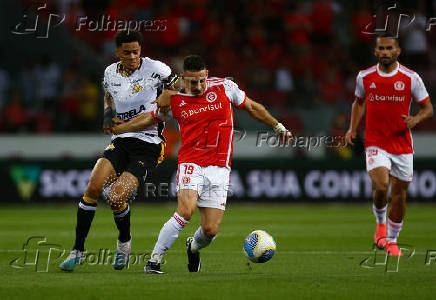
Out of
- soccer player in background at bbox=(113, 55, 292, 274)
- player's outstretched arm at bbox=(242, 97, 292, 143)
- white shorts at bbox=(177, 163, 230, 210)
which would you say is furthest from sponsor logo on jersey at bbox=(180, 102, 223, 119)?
white shorts at bbox=(177, 163, 230, 210)

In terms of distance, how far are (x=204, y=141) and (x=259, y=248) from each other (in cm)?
122

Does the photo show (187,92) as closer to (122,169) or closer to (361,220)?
(122,169)

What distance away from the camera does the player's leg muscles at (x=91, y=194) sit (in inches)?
353

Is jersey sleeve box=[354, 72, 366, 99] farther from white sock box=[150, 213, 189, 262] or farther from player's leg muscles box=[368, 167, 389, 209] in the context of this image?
white sock box=[150, 213, 189, 262]

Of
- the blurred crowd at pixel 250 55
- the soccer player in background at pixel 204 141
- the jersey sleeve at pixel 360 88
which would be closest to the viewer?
the soccer player in background at pixel 204 141

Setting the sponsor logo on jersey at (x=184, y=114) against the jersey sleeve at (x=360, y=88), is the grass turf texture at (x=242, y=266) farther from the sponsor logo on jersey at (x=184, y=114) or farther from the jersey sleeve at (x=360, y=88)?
the jersey sleeve at (x=360, y=88)

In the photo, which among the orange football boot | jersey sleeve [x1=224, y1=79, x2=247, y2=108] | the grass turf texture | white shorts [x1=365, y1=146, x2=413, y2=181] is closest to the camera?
the grass turf texture

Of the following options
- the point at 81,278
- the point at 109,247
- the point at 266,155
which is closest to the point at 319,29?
the point at 266,155

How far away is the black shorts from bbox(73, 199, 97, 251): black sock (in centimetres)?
47

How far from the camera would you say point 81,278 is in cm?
823

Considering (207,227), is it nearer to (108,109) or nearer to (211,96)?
(211,96)

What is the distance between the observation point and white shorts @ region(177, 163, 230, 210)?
872 cm

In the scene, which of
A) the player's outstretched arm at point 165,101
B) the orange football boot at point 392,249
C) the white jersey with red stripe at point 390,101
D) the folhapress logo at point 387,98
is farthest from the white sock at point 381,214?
the player's outstretched arm at point 165,101

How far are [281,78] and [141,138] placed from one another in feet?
38.5
